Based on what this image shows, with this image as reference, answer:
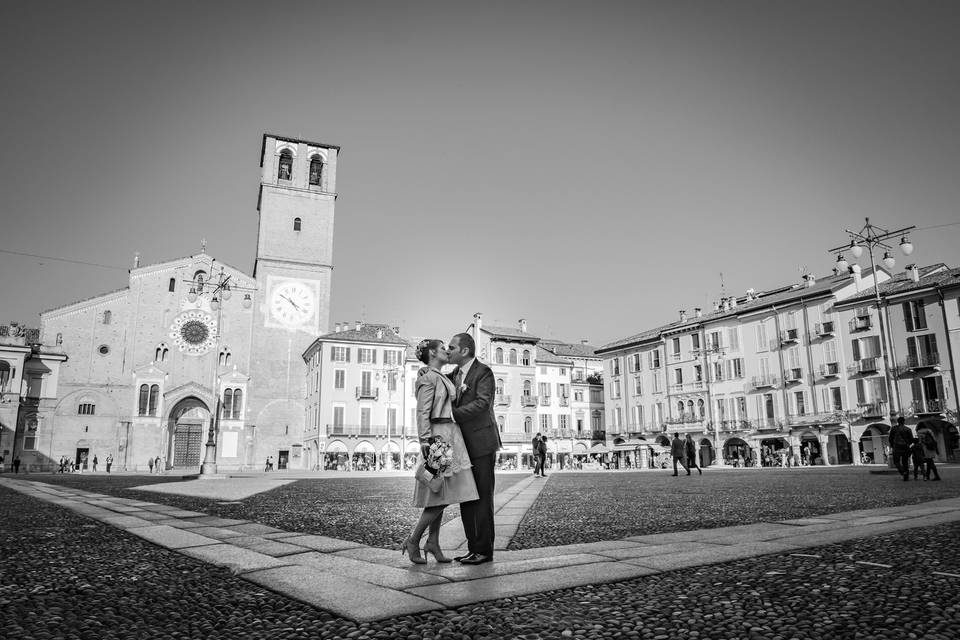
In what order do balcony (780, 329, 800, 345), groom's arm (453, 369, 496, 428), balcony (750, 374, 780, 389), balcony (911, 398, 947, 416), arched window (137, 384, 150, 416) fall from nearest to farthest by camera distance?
groom's arm (453, 369, 496, 428) < balcony (911, 398, 947, 416) < balcony (780, 329, 800, 345) < balcony (750, 374, 780, 389) < arched window (137, 384, 150, 416)

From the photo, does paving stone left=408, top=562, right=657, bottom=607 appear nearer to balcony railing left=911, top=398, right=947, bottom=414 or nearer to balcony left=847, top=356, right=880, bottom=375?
balcony railing left=911, top=398, right=947, bottom=414

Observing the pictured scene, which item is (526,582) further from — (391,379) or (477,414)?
(391,379)

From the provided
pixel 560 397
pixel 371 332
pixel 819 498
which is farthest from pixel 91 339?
pixel 819 498

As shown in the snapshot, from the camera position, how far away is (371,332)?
2120 inches

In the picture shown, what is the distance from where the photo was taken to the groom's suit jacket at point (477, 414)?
4.27m

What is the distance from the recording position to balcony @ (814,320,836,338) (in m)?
37.6

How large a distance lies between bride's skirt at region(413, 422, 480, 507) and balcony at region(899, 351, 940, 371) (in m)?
37.1

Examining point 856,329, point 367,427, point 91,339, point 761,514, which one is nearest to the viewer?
point 761,514

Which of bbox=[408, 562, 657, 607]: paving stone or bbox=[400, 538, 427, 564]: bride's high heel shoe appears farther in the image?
bbox=[400, 538, 427, 564]: bride's high heel shoe

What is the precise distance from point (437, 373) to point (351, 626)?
1930 mm

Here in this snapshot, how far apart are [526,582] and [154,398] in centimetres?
4935

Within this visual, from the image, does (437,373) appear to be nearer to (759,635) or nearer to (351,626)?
(351,626)

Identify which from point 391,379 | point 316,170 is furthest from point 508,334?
point 316,170

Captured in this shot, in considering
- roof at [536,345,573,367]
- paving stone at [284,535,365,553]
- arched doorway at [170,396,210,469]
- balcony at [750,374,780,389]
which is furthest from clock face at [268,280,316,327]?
paving stone at [284,535,365,553]
